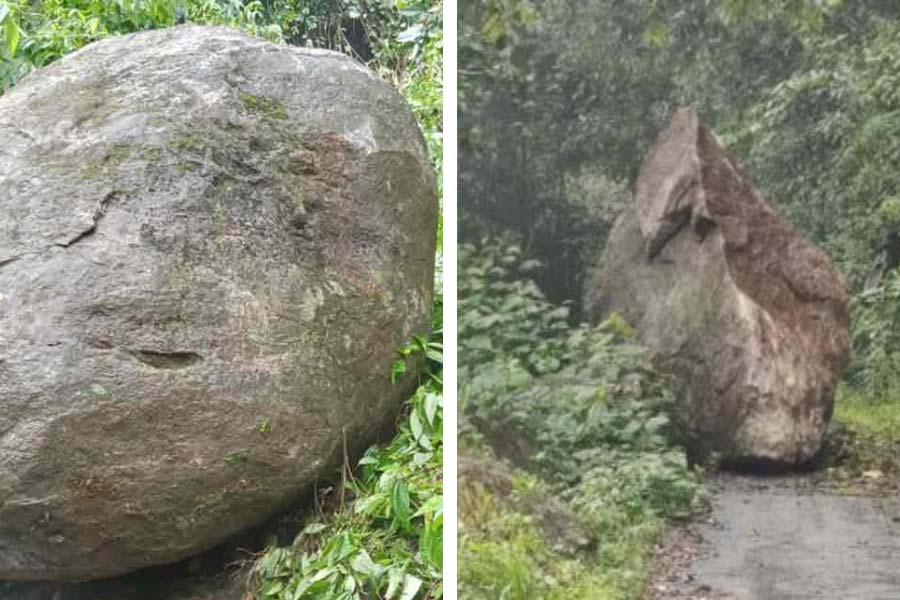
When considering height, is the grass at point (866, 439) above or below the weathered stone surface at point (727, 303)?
below

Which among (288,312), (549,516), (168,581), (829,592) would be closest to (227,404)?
(288,312)

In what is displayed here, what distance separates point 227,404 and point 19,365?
1.99ft

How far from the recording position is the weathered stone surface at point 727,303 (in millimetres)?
2885

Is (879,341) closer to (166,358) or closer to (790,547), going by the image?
(790,547)

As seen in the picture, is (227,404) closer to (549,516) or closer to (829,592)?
(549,516)

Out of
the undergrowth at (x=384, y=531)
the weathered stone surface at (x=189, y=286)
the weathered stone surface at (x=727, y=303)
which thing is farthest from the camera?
the undergrowth at (x=384, y=531)

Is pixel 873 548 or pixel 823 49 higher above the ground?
pixel 823 49

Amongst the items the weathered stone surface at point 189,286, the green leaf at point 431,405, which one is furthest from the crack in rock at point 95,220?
the green leaf at point 431,405

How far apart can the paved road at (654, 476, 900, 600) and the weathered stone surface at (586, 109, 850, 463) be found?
105 mm

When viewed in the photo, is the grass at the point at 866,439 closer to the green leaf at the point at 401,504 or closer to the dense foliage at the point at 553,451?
the dense foliage at the point at 553,451

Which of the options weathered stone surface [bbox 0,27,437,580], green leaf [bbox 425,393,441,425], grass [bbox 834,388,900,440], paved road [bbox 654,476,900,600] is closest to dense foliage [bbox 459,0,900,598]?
grass [bbox 834,388,900,440]

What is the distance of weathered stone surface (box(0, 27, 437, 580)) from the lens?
3453mm

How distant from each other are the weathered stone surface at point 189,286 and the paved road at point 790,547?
4.54 ft

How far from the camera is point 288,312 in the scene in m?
3.72
